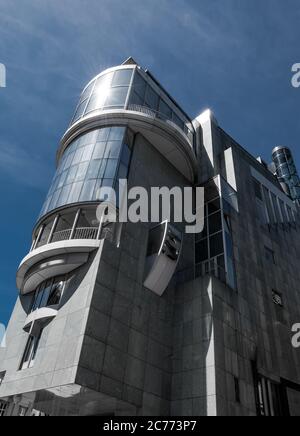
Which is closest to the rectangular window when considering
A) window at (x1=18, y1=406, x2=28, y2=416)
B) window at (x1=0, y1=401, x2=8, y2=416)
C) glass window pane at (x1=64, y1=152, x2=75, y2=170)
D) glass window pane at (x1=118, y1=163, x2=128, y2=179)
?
glass window pane at (x1=118, y1=163, x2=128, y2=179)

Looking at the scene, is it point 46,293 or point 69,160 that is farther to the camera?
point 69,160

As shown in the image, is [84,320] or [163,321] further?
[163,321]

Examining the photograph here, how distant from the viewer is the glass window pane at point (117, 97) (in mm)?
27234

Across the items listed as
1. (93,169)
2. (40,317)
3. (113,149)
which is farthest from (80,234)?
(113,149)

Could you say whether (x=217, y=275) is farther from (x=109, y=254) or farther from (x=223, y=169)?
(x=223, y=169)

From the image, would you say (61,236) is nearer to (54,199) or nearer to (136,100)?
(54,199)

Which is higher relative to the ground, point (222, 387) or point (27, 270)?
point (27, 270)

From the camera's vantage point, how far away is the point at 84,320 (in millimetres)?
16672

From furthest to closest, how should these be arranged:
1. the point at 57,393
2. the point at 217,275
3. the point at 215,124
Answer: the point at 215,124 → the point at 217,275 → the point at 57,393

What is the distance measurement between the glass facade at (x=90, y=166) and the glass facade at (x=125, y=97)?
110 inches

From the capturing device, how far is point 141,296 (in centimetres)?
2014

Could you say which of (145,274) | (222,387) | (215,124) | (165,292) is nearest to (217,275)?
(165,292)

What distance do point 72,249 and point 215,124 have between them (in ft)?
75.5

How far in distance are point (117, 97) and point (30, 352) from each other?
64.0 ft
